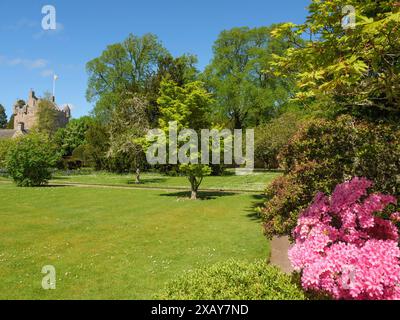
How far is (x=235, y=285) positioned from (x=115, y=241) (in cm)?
857

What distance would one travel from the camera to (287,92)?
54.6 metres

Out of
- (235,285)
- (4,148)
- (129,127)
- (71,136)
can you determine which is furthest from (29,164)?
(71,136)

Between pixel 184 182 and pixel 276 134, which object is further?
pixel 276 134

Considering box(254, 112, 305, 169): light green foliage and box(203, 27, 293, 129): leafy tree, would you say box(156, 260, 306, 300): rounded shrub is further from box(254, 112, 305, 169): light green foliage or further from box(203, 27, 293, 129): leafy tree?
box(203, 27, 293, 129): leafy tree

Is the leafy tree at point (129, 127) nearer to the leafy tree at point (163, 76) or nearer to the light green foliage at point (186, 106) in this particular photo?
the leafy tree at point (163, 76)

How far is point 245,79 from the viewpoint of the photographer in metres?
54.1

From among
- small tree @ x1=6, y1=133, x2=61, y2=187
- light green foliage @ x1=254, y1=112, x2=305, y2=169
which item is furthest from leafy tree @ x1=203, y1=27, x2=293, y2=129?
small tree @ x1=6, y1=133, x2=61, y2=187

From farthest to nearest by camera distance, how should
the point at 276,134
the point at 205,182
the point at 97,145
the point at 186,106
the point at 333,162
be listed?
the point at 97,145 → the point at 276,134 → the point at 205,182 → the point at 186,106 → the point at 333,162

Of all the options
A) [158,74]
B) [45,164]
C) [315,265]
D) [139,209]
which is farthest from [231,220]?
[158,74]

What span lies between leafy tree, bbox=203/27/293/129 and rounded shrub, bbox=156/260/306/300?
47.2 metres

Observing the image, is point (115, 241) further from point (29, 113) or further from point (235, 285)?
point (29, 113)

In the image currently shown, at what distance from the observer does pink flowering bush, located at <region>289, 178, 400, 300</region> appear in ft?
17.1

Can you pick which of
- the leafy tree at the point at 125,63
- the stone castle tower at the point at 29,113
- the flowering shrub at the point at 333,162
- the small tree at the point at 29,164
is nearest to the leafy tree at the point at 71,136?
the leafy tree at the point at 125,63

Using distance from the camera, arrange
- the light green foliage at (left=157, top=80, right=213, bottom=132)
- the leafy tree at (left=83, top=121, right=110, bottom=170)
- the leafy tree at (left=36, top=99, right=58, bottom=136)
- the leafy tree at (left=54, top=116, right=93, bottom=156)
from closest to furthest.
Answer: the light green foliage at (left=157, top=80, right=213, bottom=132), the leafy tree at (left=83, top=121, right=110, bottom=170), the leafy tree at (left=36, top=99, right=58, bottom=136), the leafy tree at (left=54, top=116, right=93, bottom=156)
